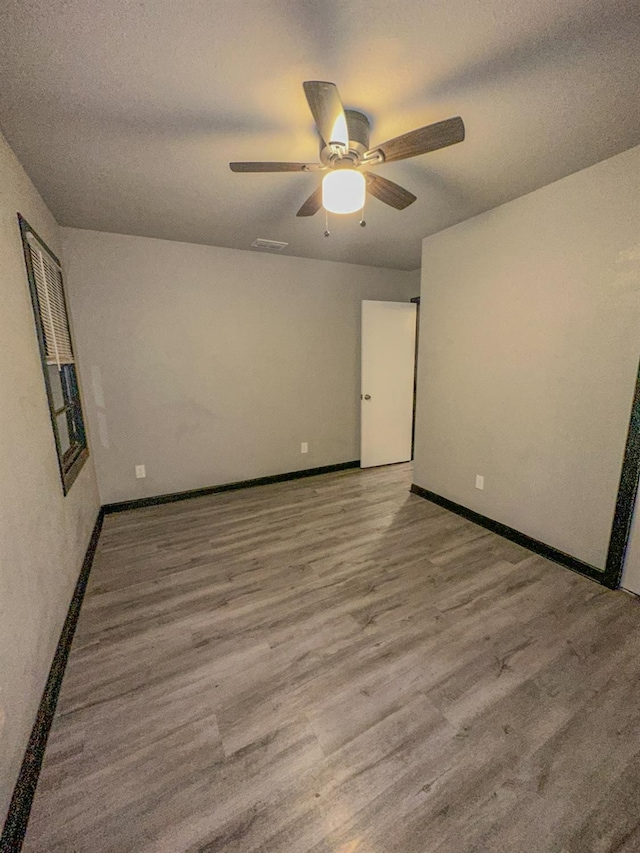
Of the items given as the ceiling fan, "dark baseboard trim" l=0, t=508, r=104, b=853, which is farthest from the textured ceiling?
"dark baseboard trim" l=0, t=508, r=104, b=853

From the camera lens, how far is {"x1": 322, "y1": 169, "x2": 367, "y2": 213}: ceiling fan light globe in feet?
4.94

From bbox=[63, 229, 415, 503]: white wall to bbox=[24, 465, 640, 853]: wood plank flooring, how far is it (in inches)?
48.9

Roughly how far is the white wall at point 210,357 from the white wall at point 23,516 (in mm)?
843

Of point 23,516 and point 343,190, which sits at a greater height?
point 343,190

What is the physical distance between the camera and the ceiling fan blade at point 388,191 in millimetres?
1617

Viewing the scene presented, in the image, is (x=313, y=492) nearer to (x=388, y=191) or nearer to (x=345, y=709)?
(x=345, y=709)

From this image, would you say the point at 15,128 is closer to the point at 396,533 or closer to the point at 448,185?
the point at 448,185

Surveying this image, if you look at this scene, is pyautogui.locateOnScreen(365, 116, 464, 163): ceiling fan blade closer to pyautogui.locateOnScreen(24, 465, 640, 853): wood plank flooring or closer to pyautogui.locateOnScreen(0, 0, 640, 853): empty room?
pyautogui.locateOnScreen(0, 0, 640, 853): empty room

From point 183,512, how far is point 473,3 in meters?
3.49

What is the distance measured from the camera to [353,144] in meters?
1.47

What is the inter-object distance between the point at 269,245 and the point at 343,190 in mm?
1917

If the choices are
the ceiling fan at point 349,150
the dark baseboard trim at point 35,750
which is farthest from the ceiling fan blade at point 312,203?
the dark baseboard trim at point 35,750

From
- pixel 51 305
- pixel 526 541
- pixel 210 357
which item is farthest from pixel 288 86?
pixel 526 541

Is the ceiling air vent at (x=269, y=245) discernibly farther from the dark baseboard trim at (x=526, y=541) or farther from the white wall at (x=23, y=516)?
the dark baseboard trim at (x=526, y=541)
